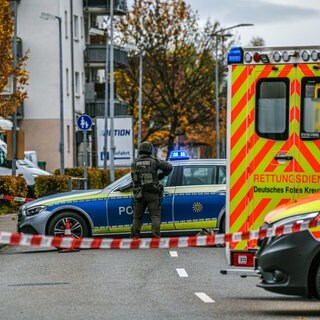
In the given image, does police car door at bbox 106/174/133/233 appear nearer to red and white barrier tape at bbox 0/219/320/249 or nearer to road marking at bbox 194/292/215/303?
red and white barrier tape at bbox 0/219/320/249

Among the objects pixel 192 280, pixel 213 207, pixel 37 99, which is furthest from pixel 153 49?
pixel 192 280

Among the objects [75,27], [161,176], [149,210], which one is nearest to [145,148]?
[161,176]

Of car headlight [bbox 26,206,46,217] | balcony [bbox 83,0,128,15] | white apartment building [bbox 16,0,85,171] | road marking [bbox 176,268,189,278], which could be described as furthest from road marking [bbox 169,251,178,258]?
balcony [bbox 83,0,128,15]

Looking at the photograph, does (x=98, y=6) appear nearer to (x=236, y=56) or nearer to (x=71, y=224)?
(x=71, y=224)

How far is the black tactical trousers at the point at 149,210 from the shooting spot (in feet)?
68.6

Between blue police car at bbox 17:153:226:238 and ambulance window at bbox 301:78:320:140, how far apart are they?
25.5 ft

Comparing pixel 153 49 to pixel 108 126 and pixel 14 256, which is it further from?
pixel 14 256

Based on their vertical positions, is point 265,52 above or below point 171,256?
above

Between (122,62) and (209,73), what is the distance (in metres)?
6.52

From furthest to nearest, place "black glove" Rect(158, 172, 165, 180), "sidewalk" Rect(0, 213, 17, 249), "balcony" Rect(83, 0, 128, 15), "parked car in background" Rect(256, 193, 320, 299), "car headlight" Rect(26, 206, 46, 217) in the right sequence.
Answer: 1. "balcony" Rect(83, 0, 128, 15)
2. "sidewalk" Rect(0, 213, 17, 249)
3. "car headlight" Rect(26, 206, 46, 217)
4. "black glove" Rect(158, 172, 165, 180)
5. "parked car in background" Rect(256, 193, 320, 299)

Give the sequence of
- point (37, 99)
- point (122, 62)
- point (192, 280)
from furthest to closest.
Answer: point (122, 62) → point (37, 99) → point (192, 280)

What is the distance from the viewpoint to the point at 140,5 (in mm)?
72562

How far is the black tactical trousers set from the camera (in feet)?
68.6

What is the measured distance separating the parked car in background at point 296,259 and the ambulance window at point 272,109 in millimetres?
1891
